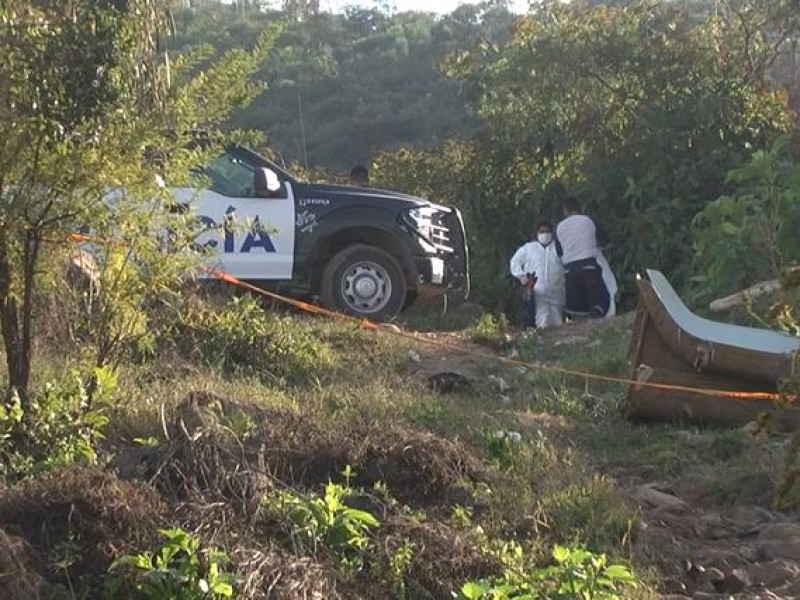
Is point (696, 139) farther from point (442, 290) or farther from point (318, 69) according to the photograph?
point (318, 69)

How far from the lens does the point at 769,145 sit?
1727 cm

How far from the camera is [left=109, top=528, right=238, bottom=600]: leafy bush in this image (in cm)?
440

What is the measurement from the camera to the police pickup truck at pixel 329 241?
39.6ft

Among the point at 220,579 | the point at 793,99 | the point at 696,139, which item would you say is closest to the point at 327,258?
the point at 696,139

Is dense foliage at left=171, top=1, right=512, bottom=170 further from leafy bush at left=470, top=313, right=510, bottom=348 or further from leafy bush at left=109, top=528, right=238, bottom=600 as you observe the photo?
leafy bush at left=109, top=528, right=238, bottom=600

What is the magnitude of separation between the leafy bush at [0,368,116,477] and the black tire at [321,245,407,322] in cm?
607

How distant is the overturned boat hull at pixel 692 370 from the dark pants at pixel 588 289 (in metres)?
6.17

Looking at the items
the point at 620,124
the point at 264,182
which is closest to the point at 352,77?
the point at 620,124

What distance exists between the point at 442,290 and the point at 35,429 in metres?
7.20

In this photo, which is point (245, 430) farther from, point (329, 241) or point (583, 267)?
point (583, 267)

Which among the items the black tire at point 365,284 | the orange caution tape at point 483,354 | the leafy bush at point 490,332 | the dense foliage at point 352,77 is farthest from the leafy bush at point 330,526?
the dense foliage at point 352,77

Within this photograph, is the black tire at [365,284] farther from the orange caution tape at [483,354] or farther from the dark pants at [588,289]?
the dark pants at [588,289]

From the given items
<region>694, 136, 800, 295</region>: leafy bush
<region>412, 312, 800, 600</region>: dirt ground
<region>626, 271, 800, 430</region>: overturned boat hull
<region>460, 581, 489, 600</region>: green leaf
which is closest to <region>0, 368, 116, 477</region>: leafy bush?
<region>460, 581, 489, 600</region>: green leaf

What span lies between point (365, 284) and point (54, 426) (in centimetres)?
666
